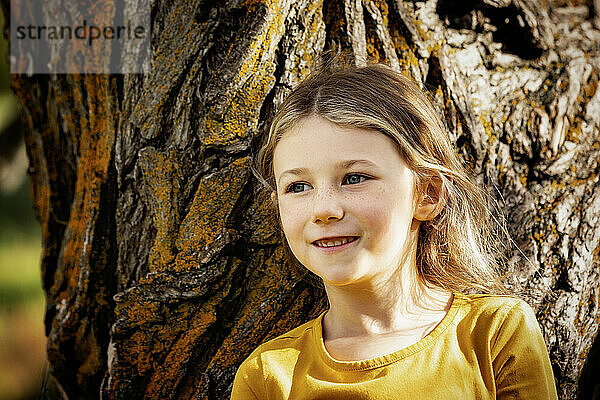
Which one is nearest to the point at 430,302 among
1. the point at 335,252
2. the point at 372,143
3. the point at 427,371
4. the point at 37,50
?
the point at 427,371

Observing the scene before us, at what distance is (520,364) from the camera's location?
142 centimetres

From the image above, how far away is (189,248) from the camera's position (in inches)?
69.9

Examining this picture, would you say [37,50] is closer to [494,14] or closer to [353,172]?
[353,172]

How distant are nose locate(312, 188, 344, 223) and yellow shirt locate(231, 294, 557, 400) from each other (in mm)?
366

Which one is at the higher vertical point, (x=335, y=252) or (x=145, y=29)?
(x=145, y=29)

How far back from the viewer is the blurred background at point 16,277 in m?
3.29

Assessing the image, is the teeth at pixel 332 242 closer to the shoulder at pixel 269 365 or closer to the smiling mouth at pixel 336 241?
the smiling mouth at pixel 336 241

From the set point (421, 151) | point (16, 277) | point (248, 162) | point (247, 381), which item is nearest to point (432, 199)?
point (421, 151)

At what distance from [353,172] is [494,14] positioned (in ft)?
3.14

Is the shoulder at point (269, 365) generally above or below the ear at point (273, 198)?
below

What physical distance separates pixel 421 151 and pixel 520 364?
56 cm

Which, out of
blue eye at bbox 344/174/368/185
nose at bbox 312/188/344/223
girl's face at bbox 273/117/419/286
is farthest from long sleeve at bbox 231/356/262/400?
blue eye at bbox 344/174/368/185

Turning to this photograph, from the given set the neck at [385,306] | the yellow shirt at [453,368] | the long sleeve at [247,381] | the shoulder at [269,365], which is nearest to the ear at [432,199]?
the neck at [385,306]

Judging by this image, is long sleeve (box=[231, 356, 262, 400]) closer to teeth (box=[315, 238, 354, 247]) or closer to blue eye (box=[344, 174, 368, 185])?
teeth (box=[315, 238, 354, 247])
